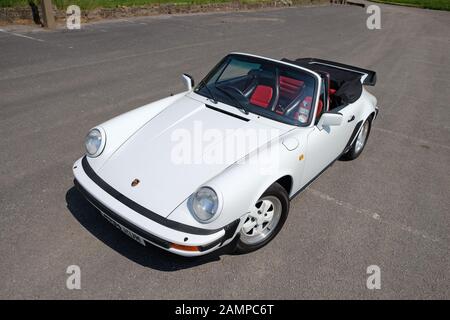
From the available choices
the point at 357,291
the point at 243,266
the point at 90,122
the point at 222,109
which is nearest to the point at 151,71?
the point at 90,122

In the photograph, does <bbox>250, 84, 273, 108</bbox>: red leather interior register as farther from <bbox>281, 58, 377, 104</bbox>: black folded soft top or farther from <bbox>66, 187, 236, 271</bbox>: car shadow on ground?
<bbox>66, 187, 236, 271</bbox>: car shadow on ground

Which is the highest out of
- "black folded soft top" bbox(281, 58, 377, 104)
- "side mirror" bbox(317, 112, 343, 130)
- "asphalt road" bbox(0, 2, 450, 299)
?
"black folded soft top" bbox(281, 58, 377, 104)

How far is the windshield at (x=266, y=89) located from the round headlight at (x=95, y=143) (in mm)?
1294

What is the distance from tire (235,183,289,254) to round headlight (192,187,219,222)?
0.44m

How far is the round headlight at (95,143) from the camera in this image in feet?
10.4

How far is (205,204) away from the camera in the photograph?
8.39 feet

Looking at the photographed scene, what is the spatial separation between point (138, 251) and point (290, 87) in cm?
230

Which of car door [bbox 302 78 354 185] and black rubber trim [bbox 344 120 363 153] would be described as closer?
car door [bbox 302 78 354 185]

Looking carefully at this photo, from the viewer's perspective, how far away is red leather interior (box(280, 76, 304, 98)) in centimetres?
355

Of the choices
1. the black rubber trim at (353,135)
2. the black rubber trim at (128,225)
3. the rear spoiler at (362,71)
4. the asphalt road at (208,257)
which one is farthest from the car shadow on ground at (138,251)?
the rear spoiler at (362,71)

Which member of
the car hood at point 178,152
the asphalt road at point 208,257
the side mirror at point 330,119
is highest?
the side mirror at point 330,119

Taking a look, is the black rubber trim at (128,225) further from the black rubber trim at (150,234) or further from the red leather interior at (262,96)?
the red leather interior at (262,96)

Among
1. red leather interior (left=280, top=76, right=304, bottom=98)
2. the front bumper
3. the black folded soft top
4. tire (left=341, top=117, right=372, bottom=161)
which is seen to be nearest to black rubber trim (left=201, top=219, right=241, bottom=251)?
the front bumper

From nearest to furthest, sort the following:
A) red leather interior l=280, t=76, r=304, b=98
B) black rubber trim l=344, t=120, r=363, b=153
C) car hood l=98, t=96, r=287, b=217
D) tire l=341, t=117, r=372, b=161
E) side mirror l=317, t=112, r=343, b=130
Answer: car hood l=98, t=96, r=287, b=217 → side mirror l=317, t=112, r=343, b=130 → red leather interior l=280, t=76, r=304, b=98 → black rubber trim l=344, t=120, r=363, b=153 → tire l=341, t=117, r=372, b=161
